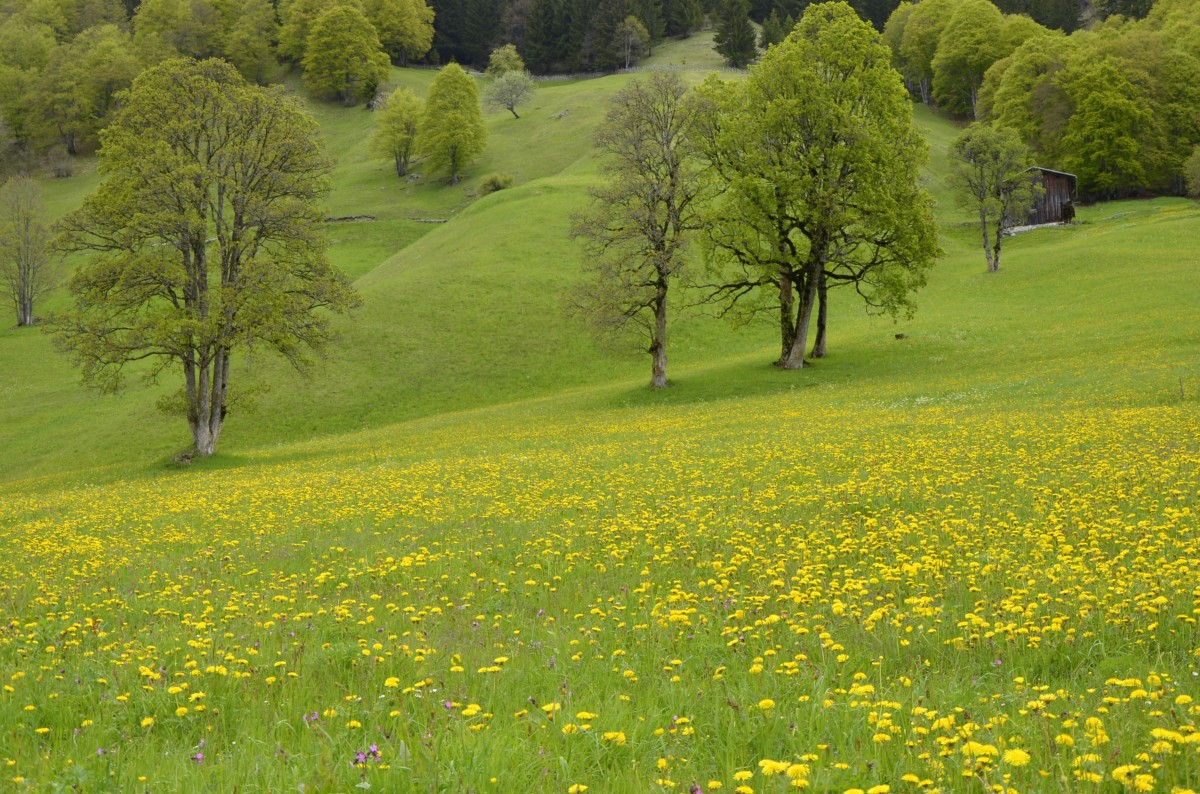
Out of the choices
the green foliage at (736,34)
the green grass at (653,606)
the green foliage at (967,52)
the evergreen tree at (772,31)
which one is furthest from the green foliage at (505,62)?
the green grass at (653,606)

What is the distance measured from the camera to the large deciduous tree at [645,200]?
135 feet

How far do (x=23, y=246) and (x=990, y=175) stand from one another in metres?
82.3

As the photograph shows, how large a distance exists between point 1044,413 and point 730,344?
32565 millimetres

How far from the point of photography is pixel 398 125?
106 metres

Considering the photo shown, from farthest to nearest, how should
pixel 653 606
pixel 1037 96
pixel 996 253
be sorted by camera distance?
pixel 1037 96
pixel 996 253
pixel 653 606

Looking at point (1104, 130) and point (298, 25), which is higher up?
point (298, 25)

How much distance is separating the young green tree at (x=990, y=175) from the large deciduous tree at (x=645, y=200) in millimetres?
33555

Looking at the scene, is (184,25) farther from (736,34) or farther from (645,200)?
(645,200)

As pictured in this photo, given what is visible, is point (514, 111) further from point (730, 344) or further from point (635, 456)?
point (635, 456)

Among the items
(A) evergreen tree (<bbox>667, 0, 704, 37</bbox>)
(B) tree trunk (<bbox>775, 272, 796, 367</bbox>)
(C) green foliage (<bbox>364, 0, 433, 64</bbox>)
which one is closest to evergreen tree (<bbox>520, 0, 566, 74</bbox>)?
(C) green foliage (<bbox>364, 0, 433, 64</bbox>)

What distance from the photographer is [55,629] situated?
8.32m

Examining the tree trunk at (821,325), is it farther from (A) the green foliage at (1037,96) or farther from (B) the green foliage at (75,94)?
(B) the green foliage at (75,94)

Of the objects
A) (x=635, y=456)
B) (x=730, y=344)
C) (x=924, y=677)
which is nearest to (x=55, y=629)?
(x=924, y=677)

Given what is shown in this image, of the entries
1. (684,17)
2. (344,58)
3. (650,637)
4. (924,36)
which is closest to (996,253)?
(650,637)
